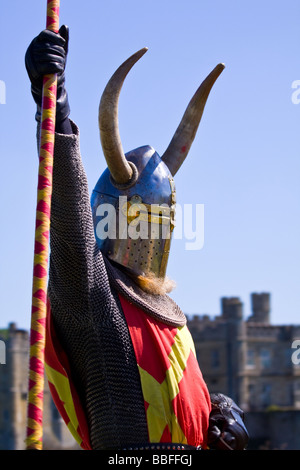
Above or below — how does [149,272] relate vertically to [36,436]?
above

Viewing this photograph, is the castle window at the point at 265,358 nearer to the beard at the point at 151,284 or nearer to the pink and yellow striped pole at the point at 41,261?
the beard at the point at 151,284

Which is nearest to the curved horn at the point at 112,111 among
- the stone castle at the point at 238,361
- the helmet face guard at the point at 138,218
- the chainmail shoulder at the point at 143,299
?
the helmet face guard at the point at 138,218

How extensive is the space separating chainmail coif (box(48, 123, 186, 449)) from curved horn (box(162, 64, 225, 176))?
103cm

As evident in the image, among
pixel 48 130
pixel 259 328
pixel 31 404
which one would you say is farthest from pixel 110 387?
pixel 259 328

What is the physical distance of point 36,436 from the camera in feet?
17.7

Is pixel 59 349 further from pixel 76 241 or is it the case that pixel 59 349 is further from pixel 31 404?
pixel 31 404

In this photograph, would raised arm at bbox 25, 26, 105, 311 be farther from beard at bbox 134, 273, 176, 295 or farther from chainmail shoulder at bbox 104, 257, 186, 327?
beard at bbox 134, 273, 176, 295

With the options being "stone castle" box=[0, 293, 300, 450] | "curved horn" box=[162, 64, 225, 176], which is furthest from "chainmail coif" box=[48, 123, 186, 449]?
"stone castle" box=[0, 293, 300, 450]

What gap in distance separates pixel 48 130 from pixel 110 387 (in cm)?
153

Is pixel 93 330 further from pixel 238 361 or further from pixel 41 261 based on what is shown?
pixel 238 361

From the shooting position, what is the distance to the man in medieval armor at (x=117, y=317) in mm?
6312

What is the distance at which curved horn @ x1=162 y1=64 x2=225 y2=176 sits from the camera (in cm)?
730

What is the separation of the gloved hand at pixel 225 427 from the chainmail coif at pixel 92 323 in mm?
530
